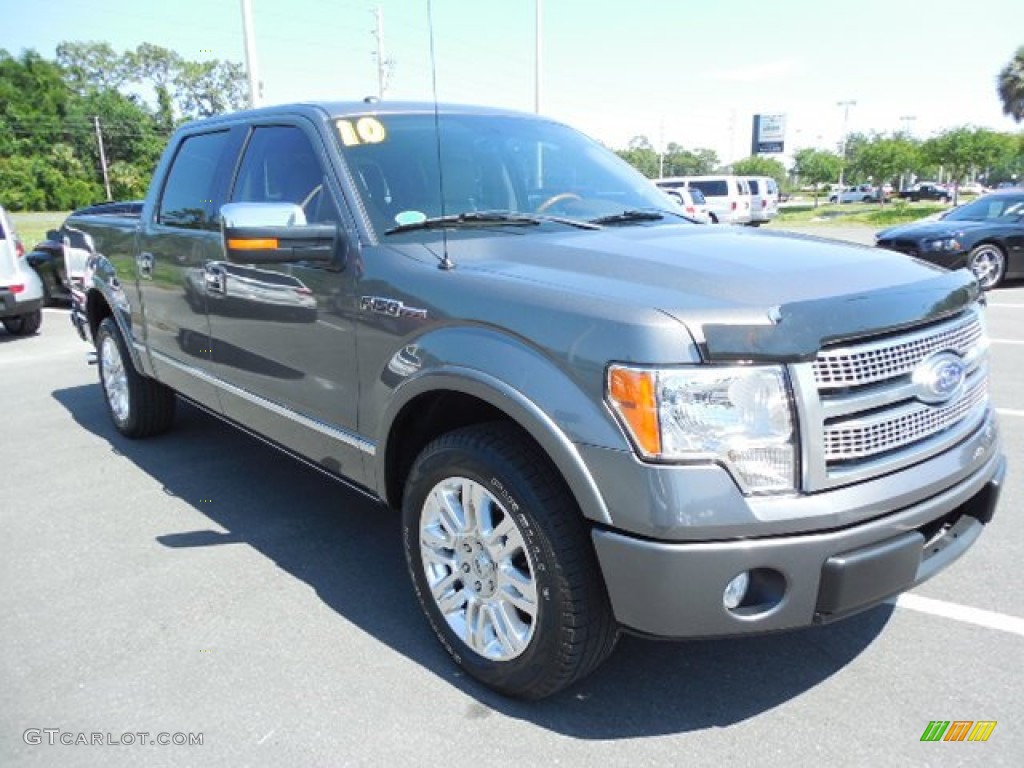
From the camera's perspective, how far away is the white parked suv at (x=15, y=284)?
9391 mm

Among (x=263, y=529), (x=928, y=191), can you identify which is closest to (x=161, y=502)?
(x=263, y=529)

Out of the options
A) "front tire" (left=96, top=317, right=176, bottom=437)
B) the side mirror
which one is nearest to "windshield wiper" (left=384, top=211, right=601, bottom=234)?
the side mirror

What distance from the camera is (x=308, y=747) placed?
7.88ft

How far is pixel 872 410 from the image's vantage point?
7.14 feet

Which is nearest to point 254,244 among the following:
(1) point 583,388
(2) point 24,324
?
(1) point 583,388

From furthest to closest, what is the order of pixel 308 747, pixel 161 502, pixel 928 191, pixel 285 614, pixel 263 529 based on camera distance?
pixel 928 191
pixel 161 502
pixel 263 529
pixel 285 614
pixel 308 747

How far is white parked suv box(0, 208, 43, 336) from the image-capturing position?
9.39 meters

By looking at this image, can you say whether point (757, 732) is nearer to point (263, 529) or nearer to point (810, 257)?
point (810, 257)

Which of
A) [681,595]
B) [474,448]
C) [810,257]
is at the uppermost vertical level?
[810,257]

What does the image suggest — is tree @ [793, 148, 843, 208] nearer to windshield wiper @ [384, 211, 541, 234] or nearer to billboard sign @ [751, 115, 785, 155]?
billboard sign @ [751, 115, 785, 155]

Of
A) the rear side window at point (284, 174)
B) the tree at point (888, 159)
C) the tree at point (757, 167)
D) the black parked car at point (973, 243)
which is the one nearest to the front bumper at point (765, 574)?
the rear side window at point (284, 174)

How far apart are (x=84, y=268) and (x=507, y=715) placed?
4.95 m

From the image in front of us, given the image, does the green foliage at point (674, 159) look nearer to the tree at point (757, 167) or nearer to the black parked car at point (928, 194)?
the tree at point (757, 167)

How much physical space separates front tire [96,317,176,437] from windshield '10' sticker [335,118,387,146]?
2.63 metres
